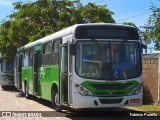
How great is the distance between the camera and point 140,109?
1509 centimetres

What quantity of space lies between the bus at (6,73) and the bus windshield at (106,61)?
18.2 m

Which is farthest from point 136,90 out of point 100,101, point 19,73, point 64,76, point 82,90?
point 19,73

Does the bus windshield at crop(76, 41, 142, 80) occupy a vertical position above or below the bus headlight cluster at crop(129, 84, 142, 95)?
above

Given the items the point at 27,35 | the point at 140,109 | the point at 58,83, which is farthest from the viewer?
the point at 27,35

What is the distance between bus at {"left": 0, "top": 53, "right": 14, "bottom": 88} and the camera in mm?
28917

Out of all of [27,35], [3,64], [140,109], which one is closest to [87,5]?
[27,35]

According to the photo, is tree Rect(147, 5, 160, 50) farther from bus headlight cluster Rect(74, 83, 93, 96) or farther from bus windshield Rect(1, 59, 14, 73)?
bus windshield Rect(1, 59, 14, 73)

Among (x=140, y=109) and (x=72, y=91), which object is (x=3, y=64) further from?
(x=72, y=91)

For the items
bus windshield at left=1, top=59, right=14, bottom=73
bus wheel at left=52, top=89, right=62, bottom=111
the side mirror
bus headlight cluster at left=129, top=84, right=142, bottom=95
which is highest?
the side mirror

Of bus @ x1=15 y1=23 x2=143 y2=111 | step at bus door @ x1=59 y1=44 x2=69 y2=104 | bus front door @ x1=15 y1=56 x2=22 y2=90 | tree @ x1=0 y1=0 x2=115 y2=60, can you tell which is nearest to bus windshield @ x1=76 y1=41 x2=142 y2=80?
bus @ x1=15 y1=23 x2=143 y2=111

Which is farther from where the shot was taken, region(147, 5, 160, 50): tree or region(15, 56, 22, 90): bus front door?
region(15, 56, 22, 90): bus front door

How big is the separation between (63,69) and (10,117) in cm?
242

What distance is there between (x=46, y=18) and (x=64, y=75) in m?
16.5

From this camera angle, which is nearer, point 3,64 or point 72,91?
point 72,91
